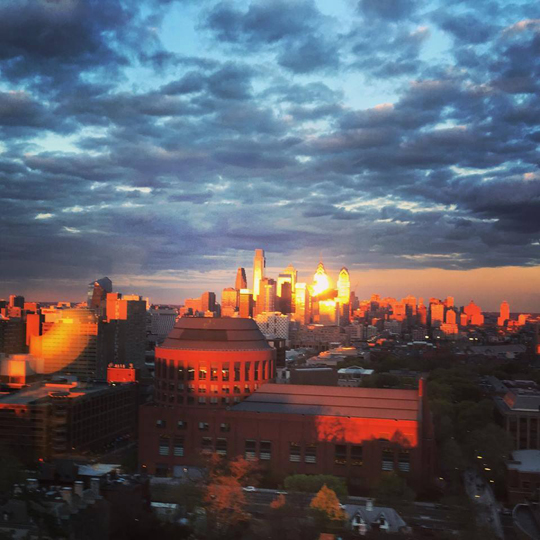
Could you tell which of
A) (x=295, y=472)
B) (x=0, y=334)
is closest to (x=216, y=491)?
(x=295, y=472)

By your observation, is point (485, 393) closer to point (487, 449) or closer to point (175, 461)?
point (487, 449)

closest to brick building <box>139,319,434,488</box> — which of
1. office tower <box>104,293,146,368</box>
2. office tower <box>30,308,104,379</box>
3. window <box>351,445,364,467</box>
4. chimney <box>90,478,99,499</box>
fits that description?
window <box>351,445,364,467</box>

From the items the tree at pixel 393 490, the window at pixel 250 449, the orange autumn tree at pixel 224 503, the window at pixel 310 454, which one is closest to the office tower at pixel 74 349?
the window at pixel 250 449

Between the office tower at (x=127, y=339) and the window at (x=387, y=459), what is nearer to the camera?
the window at (x=387, y=459)

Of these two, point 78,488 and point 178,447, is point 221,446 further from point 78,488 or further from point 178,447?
point 78,488

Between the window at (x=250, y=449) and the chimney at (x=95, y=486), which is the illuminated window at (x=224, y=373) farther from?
the chimney at (x=95, y=486)

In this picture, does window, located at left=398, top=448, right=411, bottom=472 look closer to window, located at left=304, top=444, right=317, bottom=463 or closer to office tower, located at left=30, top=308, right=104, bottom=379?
window, located at left=304, top=444, right=317, bottom=463
